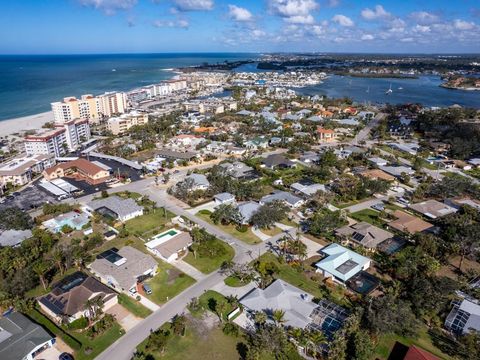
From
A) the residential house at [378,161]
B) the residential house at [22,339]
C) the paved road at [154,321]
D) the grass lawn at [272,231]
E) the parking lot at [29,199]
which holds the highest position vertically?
the residential house at [378,161]

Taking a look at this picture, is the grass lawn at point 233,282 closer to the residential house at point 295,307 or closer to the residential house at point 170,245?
the residential house at point 295,307

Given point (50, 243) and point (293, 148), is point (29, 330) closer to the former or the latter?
point (50, 243)

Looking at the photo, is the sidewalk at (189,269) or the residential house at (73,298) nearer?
the residential house at (73,298)

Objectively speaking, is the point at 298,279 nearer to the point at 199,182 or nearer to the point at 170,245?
the point at 170,245

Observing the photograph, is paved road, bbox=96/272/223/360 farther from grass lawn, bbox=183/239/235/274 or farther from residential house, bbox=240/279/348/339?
residential house, bbox=240/279/348/339

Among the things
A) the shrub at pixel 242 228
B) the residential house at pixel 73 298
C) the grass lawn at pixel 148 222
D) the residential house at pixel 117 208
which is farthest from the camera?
the residential house at pixel 117 208

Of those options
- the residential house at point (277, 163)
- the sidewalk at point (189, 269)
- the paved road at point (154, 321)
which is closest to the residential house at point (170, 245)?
the sidewalk at point (189, 269)

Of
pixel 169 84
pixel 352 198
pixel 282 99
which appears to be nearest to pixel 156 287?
pixel 352 198

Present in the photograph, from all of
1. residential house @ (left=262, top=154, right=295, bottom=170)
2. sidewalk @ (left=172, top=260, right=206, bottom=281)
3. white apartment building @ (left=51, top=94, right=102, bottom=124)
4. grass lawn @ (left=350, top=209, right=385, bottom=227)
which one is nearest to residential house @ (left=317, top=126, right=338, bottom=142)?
residential house @ (left=262, top=154, right=295, bottom=170)
